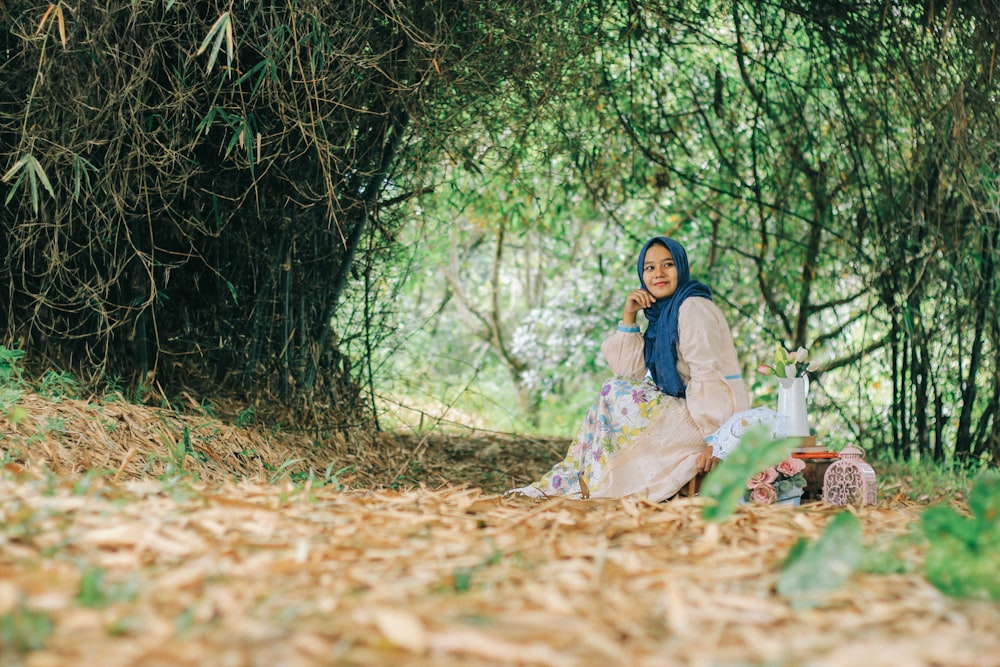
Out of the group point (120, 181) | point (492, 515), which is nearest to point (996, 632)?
point (492, 515)

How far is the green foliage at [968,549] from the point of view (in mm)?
1284

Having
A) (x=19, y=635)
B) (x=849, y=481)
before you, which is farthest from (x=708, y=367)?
(x=19, y=635)

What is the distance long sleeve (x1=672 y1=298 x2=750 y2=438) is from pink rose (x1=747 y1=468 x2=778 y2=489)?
0.24 meters

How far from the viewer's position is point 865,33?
12.2 ft

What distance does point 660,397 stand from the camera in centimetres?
307

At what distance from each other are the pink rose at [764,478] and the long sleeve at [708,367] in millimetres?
241

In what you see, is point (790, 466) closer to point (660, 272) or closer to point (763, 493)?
point (763, 493)

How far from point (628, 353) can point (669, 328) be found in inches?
10.6

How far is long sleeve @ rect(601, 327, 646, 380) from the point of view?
325 cm

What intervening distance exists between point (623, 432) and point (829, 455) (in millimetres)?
685

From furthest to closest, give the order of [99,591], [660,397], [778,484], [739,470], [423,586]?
[660,397]
[778,484]
[739,470]
[423,586]
[99,591]

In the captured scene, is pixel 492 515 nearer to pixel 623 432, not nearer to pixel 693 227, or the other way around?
pixel 623 432

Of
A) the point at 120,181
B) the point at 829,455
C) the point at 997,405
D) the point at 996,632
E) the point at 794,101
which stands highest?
the point at 794,101

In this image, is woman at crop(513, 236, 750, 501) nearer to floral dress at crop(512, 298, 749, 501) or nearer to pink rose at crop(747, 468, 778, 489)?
floral dress at crop(512, 298, 749, 501)
